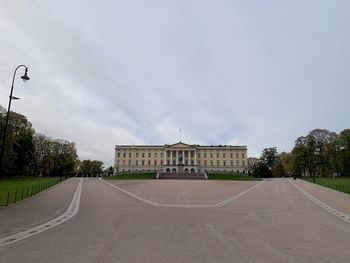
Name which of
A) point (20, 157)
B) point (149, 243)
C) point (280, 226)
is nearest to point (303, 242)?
point (280, 226)

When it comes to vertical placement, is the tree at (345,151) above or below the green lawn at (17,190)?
above

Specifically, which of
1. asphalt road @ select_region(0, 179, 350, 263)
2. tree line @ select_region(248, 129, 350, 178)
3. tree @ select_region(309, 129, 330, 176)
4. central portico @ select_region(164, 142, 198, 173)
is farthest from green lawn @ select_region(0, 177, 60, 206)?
central portico @ select_region(164, 142, 198, 173)

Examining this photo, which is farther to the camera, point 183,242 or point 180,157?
point 180,157

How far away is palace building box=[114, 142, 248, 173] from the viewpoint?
403 ft

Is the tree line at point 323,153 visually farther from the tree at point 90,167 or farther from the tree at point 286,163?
the tree at point 90,167

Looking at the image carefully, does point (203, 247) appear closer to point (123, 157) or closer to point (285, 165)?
point (285, 165)

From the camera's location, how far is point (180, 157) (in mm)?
123188

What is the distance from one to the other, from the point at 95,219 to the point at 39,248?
17.0 ft

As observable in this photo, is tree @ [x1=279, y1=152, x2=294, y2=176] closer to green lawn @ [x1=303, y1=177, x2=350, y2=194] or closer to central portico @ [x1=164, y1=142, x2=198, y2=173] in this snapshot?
central portico @ [x1=164, y1=142, x2=198, y2=173]

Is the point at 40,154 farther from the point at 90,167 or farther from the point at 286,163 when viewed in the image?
the point at 286,163

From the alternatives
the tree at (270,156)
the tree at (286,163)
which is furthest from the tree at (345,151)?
the tree at (270,156)

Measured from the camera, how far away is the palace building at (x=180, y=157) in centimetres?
12281

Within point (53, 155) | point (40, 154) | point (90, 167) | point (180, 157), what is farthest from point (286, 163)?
point (40, 154)

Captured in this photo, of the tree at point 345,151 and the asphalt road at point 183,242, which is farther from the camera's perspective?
the tree at point 345,151
